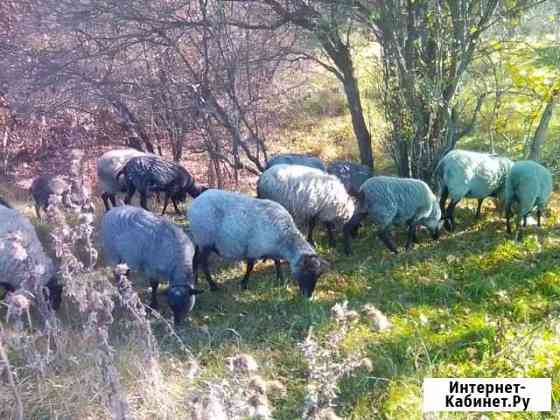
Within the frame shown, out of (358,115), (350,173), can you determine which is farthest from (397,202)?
(358,115)

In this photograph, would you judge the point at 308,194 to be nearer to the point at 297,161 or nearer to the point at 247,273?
the point at 247,273

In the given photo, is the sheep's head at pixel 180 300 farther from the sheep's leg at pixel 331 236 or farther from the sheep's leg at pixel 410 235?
the sheep's leg at pixel 410 235

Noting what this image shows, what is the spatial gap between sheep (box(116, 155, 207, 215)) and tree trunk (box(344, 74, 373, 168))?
291 cm

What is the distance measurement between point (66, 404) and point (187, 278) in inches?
74.4

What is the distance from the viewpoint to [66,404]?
361cm

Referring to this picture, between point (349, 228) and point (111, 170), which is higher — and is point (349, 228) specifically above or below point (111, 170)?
below

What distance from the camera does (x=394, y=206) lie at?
22.0ft

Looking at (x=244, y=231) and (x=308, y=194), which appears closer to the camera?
(x=244, y=231)

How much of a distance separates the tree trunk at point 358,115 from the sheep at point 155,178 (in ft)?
9.55

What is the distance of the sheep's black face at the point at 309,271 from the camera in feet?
18.1

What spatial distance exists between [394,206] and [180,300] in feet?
9.64

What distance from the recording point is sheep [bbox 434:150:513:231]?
705 cm

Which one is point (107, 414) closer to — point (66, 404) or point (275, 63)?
point (66, 404)

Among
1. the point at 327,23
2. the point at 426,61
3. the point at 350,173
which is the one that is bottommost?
the point at 350,173
